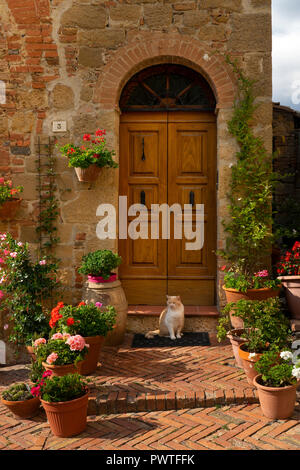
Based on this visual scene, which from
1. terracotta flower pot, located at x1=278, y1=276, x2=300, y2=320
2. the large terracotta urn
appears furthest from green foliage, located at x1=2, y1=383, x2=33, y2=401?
terracotta flower pot, located at x1=278, y1=276, x2=300, y2=320

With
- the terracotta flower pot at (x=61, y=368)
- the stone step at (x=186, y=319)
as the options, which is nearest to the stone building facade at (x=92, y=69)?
the stone step at (x=186, y=319)

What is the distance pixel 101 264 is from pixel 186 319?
1.37m

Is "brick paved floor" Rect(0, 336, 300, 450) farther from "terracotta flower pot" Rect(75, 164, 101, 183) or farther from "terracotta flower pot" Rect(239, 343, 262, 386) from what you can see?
"terracotta flower pot" Rect(75, 164, 101, 183)

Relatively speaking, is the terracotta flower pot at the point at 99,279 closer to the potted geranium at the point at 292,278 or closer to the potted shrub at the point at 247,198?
the potted shrub at the point at 247,198

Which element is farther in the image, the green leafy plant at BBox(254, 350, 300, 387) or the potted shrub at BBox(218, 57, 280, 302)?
the potted shrub at BBox(218, 57, 280, 302)

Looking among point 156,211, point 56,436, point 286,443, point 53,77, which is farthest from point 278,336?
point 53,77

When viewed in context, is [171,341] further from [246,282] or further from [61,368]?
[61,368]

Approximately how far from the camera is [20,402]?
12.4 ft

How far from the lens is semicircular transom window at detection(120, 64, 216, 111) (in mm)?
5973

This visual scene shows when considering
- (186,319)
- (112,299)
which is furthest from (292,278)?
(112,299)

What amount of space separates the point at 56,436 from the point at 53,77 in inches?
168

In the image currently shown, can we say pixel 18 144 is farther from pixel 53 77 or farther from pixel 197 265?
pixel 197 265

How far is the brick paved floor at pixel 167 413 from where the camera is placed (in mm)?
3377

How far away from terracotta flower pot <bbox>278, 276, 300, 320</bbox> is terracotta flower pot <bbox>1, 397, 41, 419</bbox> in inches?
115
